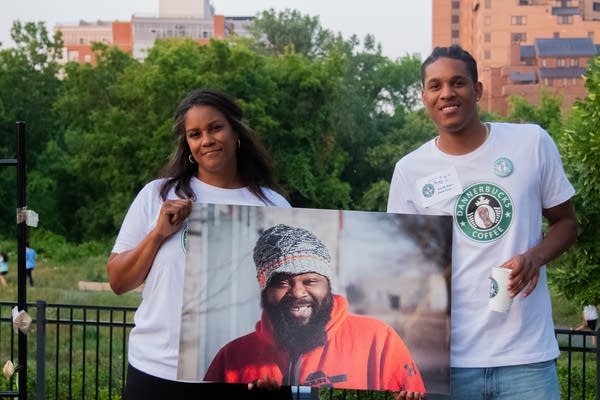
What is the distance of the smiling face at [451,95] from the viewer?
344cm

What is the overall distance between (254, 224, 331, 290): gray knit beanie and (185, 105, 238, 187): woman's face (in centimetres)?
29

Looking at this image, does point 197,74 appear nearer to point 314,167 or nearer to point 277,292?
point 314,167

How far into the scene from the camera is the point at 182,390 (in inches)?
141

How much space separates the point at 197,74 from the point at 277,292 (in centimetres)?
3691

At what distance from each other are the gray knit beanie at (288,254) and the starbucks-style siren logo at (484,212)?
0.49 meters

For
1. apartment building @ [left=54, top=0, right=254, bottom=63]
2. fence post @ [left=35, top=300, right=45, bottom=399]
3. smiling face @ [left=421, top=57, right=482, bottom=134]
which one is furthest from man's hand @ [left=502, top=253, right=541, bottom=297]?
apartment building @ [left=54, top=0, right=254, bottom=63]

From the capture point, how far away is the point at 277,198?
3816 mm

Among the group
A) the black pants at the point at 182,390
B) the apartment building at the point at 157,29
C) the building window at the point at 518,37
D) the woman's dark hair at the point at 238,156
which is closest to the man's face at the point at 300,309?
the black pants at the point at 182,390

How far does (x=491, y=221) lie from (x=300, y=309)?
0.72 m

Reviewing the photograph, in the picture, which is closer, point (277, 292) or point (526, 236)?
point (526, 236)

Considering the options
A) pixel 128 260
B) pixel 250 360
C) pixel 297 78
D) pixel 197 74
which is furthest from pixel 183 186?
pixel 297 78

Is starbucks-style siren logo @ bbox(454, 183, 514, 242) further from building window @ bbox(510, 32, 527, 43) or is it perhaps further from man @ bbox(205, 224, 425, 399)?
building window @ bbox(510, 32, 527, 43)

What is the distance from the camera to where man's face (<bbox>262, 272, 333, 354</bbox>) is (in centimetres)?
358

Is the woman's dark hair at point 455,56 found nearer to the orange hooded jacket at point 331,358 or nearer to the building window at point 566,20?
the orange hooded jacket at point 331,358
